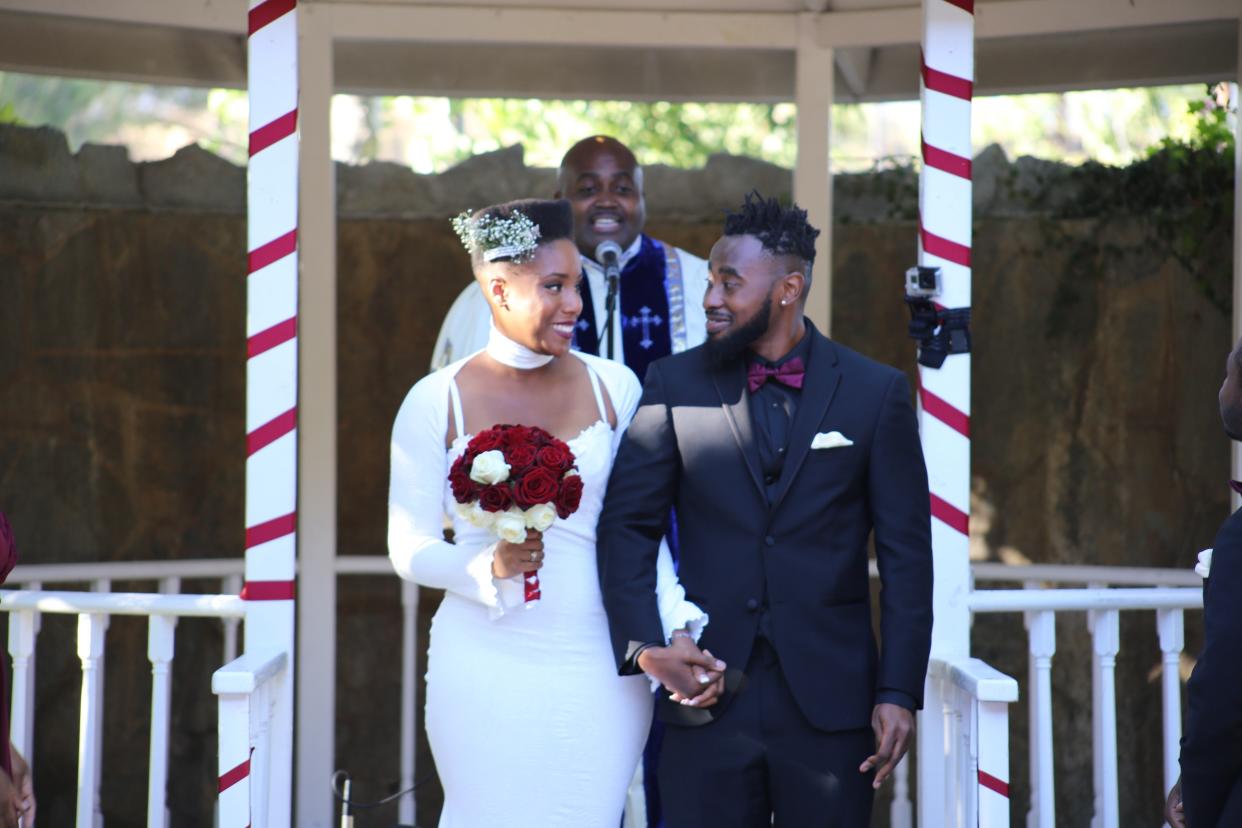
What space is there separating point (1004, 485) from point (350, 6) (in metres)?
3.55

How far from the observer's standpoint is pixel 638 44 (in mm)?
6207

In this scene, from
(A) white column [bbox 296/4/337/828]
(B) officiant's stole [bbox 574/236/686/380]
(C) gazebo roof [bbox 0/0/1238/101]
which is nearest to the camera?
(B) officiant's stole [bbox 574/236/686/380]

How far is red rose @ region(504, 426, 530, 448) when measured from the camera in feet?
11.6

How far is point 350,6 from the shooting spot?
6.11m

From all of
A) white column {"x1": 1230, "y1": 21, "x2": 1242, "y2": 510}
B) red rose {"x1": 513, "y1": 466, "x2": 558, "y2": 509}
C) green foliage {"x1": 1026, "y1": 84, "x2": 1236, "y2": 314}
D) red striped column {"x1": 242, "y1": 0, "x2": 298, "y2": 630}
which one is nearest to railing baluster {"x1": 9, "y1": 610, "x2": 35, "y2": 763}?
red striped column {"x1": 242, "y1": 0, "x2": 298, "y2": 630}

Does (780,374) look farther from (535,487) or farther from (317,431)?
(317,431)

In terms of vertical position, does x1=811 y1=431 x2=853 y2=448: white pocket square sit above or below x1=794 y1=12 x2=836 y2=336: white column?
below

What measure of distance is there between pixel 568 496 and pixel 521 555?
0.61 feet

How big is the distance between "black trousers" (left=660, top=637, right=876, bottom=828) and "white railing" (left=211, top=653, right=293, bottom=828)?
1.11 meters

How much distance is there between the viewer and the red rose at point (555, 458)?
3514 mm

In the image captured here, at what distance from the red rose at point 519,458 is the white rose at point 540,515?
3.3 inches

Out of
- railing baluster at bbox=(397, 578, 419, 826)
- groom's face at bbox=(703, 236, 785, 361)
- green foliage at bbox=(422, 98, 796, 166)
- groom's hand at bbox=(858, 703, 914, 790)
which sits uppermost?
green foliage at bbox=(422, 98, 796, 166)

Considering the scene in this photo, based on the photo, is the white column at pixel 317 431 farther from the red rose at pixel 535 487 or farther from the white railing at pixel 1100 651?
the red rose at pixel 535 487

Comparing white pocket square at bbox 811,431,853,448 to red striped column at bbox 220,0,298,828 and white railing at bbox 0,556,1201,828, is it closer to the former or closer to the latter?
white railing at bbox 0,556,1201,828
